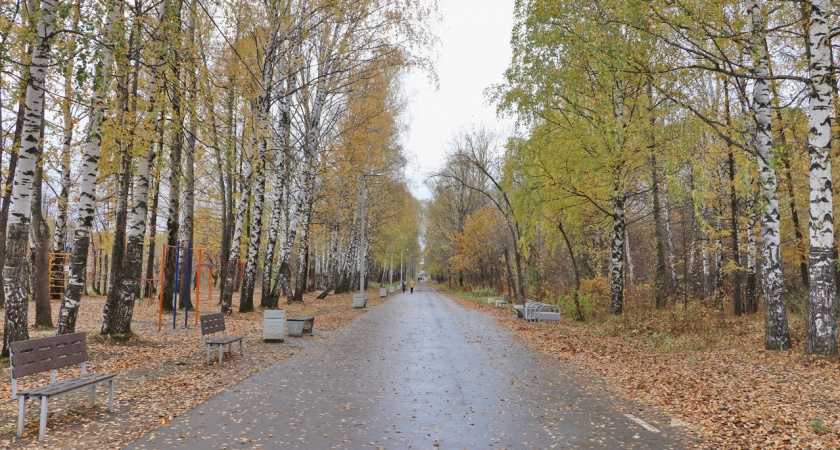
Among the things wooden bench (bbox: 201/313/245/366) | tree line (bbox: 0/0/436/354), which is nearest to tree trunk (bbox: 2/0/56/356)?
tree line (bbox: 0/0/436/354)

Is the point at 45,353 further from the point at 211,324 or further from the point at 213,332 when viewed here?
the point at 211,324

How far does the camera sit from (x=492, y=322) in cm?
1845

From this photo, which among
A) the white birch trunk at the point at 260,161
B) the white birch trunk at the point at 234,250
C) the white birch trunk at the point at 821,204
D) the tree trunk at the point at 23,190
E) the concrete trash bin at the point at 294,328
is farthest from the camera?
the white birch trunk at the point at 234,250

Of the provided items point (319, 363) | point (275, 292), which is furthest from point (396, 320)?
point (319, 363)

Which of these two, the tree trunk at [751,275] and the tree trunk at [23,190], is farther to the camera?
the tree trunk at [751,275]

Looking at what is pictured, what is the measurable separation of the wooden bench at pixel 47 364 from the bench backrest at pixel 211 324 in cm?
315

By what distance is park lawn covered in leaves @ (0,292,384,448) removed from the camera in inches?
198

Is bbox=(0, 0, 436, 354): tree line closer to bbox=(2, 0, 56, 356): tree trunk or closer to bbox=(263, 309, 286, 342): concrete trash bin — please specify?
bbox=(2, 0, 56, 356): tree trunk

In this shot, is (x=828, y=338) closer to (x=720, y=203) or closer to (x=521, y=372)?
(x=521, y=372)

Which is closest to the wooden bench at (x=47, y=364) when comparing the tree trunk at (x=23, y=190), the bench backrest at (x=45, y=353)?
the bench backrest at (x=45, y=353)

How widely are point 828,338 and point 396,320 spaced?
517 inches

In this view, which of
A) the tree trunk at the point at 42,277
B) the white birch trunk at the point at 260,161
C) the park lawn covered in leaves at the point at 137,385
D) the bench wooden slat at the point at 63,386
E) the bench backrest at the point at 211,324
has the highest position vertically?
the white birch trunk at the point at 260,161

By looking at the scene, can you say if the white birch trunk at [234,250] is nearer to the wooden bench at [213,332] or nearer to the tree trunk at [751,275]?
the wooden bench at [213,332]

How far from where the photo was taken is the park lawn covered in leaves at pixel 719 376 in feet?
17.5
